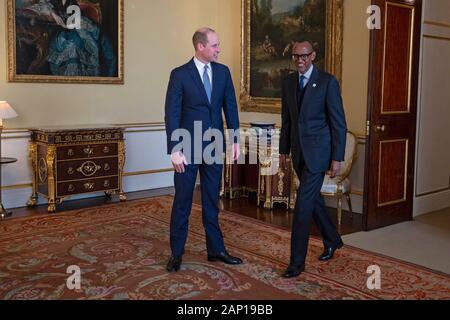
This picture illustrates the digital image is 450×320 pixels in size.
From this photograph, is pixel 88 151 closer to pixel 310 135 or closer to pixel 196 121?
pixel 196 121

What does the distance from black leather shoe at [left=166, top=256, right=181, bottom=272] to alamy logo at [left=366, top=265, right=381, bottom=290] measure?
124 cm

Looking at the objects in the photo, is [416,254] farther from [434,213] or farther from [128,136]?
[128,136]

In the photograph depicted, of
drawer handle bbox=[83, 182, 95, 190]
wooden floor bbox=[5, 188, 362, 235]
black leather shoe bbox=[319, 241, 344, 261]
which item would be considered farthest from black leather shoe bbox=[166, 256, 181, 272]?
drawer handle bbox=[83, 182, 95, 190]

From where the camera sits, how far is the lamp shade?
4.90m

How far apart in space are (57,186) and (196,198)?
1572 mm

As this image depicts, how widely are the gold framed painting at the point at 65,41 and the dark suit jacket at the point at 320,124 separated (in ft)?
11.1

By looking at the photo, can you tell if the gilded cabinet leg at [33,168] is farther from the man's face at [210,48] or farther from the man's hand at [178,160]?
the man's face at [210,48]

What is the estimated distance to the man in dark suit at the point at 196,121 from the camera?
129 inches

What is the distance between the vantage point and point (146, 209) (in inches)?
209

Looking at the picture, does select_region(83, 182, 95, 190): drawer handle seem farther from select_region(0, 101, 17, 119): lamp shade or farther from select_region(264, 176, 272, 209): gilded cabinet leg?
select_region(264, 176, 272, 209): gilded cabinet leg

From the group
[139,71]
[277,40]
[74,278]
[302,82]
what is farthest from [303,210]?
[139,71]

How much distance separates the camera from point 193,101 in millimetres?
3338

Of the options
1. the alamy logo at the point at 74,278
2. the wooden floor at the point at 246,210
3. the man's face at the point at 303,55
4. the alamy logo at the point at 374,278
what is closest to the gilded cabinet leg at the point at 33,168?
the wooden floor at the point at 246,210
